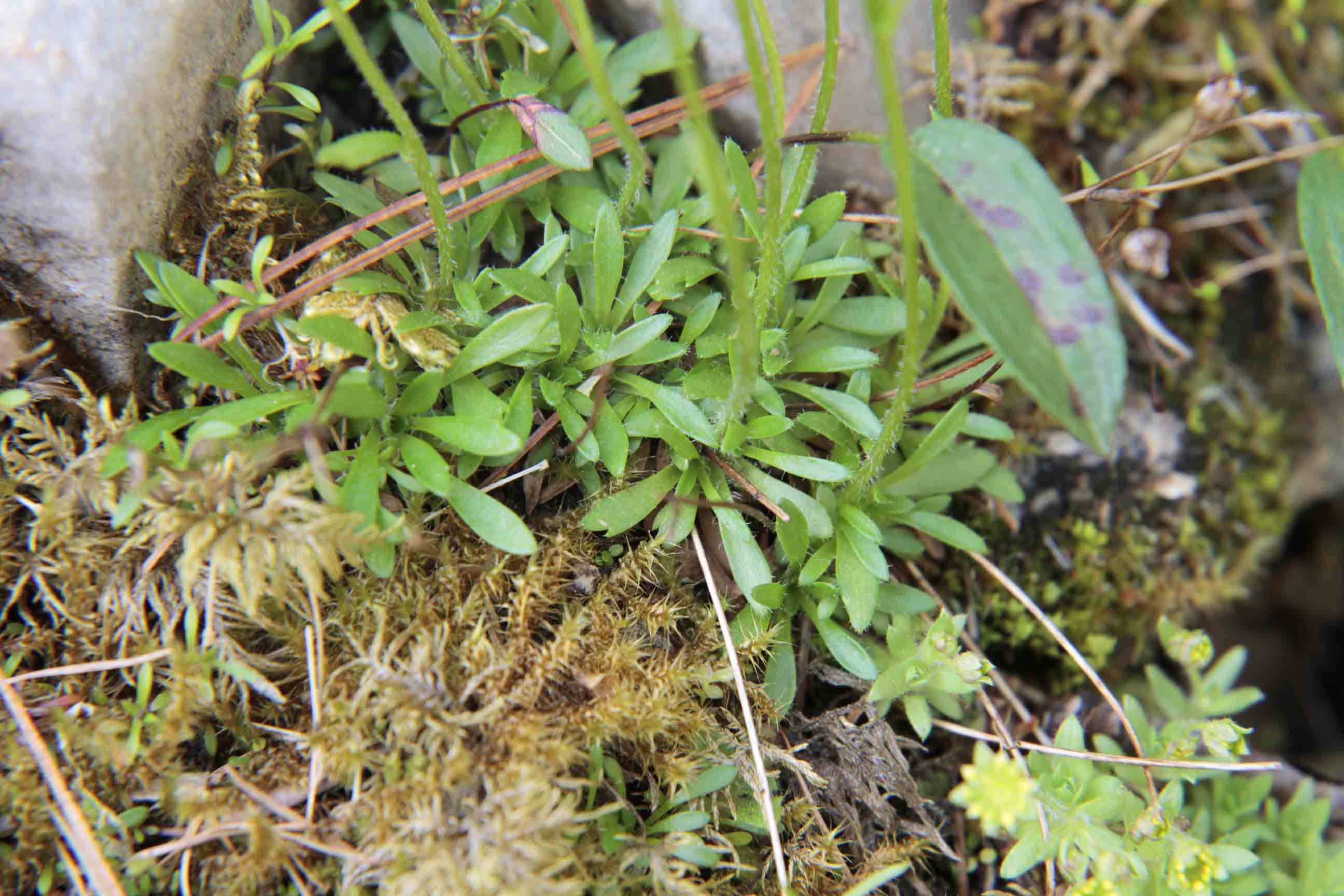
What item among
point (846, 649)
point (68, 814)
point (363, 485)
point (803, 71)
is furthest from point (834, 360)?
point (68, 814)

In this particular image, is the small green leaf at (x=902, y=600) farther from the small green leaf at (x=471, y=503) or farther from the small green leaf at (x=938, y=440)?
the small green leaf at (x=471, y=503)

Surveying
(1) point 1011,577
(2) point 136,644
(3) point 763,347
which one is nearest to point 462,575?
(2) point 136,644

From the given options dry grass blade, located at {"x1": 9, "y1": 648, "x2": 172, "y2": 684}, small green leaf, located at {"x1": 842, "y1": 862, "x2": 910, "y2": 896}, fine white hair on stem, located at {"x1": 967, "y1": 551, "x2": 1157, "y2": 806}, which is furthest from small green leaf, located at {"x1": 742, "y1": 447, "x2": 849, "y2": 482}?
dry grass blade, located at {"x1": 9, "y1": 648, "x2": 172, "y2": 684}

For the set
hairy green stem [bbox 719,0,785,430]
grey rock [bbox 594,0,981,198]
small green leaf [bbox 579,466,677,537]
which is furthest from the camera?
grey rock [bbox 594,0,981,198]

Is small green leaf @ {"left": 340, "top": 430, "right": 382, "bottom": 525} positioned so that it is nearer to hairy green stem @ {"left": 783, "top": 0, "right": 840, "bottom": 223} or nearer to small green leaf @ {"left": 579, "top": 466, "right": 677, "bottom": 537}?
small green leaf @ {"left": 579, "top": 466, "right": 677, "bottom": 537}

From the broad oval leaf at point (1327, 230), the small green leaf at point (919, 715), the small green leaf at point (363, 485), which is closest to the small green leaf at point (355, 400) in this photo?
the small green leaf at point (363, 485)

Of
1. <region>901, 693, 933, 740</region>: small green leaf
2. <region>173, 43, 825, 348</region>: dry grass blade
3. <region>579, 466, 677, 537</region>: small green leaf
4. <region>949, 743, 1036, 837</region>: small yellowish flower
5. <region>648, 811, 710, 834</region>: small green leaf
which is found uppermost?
<region>173, 43, 825, 348</region>: dry grass blade

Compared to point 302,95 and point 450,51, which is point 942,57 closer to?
point 450,51
